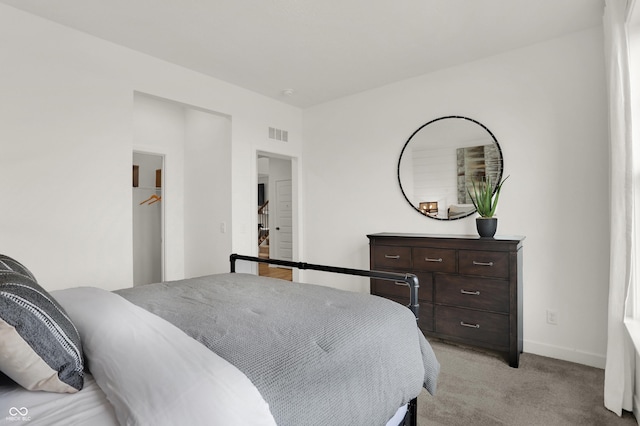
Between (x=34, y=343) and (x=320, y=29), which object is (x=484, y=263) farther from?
(x=34, y=343)

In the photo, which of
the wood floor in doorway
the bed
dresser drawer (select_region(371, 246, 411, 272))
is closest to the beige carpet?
the bed

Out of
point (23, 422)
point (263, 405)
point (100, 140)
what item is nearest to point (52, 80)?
point (100, 140)

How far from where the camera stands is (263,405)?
32.6 inches

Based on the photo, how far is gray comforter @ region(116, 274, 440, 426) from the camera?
100 centimetres

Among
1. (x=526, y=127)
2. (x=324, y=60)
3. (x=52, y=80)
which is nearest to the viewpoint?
(x=52, y=80)

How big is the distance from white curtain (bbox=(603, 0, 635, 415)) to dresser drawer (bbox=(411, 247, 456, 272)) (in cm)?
109

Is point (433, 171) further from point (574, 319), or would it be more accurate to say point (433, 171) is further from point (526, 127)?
point (574, 319)

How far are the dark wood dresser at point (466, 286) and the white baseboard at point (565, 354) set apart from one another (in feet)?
0.57

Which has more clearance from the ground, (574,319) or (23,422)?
(23,422)

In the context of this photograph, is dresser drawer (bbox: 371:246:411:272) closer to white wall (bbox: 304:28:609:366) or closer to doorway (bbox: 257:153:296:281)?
white wall (bbox: 304:28:609:366)

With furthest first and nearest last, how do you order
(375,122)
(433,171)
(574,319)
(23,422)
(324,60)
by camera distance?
(375,122) → (433,171) → (324,60) → (574,319) → (23,422)

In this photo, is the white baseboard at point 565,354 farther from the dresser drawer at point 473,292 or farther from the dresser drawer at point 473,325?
the dresser drawer at point 473,292

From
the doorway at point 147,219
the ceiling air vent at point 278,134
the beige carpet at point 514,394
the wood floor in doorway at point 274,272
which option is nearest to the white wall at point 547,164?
the beige carpet at point 514,394

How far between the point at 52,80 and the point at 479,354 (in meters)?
4.02
